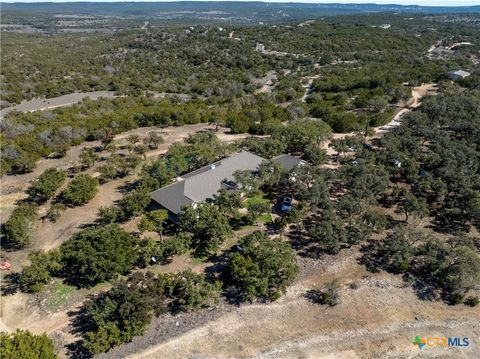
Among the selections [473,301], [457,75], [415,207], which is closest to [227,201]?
[415,207]

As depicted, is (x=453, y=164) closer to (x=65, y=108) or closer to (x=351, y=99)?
(x=351, y=99)

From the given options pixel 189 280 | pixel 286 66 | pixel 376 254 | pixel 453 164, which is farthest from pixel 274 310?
pixel 286 66

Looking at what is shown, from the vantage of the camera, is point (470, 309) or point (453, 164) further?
point (453, 164)

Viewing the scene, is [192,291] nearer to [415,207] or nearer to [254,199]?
[254,199]

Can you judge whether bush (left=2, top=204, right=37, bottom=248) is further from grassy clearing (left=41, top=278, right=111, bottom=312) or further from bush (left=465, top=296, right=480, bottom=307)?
bush (left=465, top=296, right=480, bottom=307)

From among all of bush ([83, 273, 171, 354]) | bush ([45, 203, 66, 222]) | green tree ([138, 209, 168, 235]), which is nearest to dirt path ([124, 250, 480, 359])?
bush ([83, 273, 171, 354])
